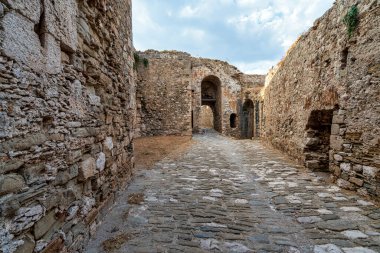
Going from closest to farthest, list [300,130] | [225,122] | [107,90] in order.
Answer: [107,90] → [300,130] → [225,122]

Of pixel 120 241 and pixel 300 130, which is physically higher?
pixel 300 130

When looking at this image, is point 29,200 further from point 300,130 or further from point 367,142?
point 300,130

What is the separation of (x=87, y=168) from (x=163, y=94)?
10.8 meters

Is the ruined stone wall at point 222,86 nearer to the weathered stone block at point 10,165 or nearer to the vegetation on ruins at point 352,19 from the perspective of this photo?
the vegetation on ruins at point 352,19

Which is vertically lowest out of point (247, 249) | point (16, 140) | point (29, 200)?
point (247, 249)

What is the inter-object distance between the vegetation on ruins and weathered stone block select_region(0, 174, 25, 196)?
509cm

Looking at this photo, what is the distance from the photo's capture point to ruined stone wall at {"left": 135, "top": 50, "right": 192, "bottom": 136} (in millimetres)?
12781

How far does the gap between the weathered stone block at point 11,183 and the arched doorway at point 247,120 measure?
17.9m

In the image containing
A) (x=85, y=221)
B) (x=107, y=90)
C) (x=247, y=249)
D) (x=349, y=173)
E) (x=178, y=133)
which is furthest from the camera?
(x=178, y=133)

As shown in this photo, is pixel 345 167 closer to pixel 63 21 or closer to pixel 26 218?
pixel 26 218

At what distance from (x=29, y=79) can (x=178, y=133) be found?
1158 cm

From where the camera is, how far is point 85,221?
2.41 metres

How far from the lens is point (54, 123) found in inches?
75.5

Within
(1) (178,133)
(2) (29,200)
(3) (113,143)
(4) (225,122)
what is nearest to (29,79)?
(2) (29,200)
